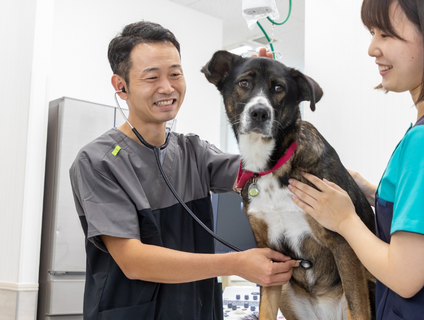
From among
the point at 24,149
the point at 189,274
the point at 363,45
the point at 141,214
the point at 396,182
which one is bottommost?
the point at 189,274

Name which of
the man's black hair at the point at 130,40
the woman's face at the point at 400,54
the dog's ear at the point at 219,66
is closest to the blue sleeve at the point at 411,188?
the woman's face at the point at 400,54

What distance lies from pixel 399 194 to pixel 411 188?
0.03 meters

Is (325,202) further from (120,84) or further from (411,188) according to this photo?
(120,84)

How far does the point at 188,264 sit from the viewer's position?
120 centimetres

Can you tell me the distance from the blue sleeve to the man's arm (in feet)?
1.73

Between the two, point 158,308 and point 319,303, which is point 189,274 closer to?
point 158,308

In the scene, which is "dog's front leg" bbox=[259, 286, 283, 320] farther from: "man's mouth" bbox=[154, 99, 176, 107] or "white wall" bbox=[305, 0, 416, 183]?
"man's mouth" bbox=[154, 99, 176, 107]

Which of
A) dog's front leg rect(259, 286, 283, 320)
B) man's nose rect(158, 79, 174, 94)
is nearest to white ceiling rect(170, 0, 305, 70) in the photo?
man's nose rect(158, 79, 174, 94)

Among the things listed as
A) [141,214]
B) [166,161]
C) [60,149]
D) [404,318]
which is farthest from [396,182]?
[60,149]

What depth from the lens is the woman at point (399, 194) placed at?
74 centimetres

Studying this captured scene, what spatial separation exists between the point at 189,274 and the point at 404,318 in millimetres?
605

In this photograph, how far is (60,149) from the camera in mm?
→ 3385

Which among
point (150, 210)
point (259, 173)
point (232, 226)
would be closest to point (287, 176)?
point (259, 173)

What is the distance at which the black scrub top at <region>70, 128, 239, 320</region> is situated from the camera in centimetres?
128
